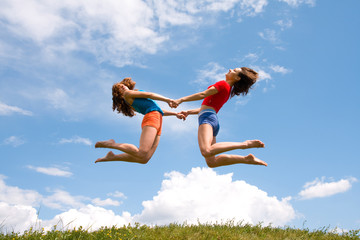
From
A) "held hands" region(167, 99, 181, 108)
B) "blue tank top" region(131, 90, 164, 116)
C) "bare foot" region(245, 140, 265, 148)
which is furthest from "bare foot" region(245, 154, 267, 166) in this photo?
"blue tank top" region(131, 90, 164, 116)

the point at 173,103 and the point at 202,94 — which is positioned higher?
the point at 202,94

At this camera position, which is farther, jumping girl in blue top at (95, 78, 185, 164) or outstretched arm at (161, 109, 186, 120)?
outstretched arm at (161, 109, 186, 120)

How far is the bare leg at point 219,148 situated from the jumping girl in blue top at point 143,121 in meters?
1.11

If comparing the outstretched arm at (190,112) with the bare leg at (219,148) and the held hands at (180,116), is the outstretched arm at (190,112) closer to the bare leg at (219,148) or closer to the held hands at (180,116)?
the held hands at (180,116)

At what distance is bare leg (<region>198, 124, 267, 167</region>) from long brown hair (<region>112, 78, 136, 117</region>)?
7.07ft

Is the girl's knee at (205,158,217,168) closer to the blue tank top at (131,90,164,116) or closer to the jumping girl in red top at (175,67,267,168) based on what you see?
the jumping girl in red top at (175,67,267,168)

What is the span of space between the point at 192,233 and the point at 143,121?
3567 mm

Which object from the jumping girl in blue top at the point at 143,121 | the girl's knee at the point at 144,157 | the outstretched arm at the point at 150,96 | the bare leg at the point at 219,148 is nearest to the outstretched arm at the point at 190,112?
the jumping girl in blue top at the point at 143,121

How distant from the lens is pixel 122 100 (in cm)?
843

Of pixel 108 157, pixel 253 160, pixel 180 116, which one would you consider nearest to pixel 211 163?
pixel 253 160

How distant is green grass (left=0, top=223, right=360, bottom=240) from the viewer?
27.4 ft

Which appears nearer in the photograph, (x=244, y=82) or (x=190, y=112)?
(x=244, y=82)

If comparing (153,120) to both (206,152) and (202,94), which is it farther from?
(206,152)

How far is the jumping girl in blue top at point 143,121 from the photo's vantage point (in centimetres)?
759
